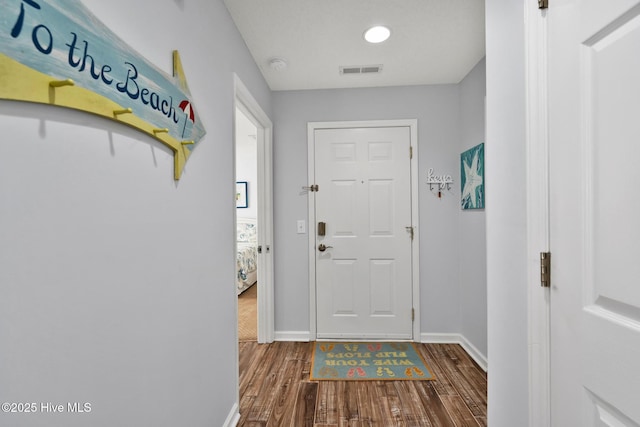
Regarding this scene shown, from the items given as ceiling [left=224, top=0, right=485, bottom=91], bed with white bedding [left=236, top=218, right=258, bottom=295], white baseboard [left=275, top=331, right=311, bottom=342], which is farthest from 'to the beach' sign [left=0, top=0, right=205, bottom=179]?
bed with white bedding [left=236, top=218, right=258, bottom=295]

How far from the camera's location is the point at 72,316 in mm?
725

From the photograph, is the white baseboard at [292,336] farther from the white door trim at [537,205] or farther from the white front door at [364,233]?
the white door trim at [537,205]

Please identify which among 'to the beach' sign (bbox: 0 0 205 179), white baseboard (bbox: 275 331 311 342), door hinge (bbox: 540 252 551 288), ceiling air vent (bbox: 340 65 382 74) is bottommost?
white baseboard (bbox: 275 331 311 342)

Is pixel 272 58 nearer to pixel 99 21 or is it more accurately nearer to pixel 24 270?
pixel 99 21

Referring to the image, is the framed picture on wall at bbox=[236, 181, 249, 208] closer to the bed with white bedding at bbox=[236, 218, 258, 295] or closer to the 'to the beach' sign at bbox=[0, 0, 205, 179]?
the bed with white bedding at bbox=[236, 218, 258, 295]

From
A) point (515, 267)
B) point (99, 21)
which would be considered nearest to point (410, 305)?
point (515, 267)

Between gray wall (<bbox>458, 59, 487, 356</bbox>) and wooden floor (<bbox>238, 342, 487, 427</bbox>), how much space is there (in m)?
0.33

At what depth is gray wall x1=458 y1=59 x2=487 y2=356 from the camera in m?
2.45

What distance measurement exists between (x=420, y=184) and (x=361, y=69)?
116 centimetres

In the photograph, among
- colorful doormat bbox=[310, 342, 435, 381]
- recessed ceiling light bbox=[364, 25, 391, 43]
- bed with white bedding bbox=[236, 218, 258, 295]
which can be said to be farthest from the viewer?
bed with white bedding bbox=[236, 218, 258, 295]

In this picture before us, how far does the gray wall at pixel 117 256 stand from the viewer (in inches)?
24.3

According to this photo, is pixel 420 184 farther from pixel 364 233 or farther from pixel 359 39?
pixel 359 39

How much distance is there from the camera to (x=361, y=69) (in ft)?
8.48

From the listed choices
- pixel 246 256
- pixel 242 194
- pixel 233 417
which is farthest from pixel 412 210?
pixel 242 194
